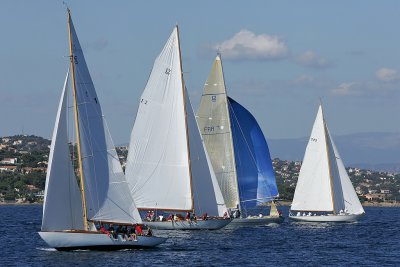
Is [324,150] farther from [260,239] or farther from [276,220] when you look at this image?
[260,239]

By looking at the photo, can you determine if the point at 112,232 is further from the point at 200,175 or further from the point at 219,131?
the point at 219,131

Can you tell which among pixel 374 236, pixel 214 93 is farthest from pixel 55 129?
pixel 374 236

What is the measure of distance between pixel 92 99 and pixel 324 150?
4923 centimetres

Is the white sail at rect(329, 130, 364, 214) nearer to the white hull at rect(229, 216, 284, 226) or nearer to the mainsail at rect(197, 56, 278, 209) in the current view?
the white hull at rect(229, 216, 284, 226)

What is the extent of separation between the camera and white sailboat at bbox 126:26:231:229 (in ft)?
271

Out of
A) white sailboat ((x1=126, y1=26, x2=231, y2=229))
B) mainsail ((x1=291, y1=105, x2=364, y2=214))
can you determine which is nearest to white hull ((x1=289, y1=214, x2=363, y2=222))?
mainsail ((x1=291, y1=105, x2=364, y2=214))

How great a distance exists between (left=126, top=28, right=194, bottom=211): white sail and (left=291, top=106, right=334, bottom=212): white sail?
26342mm

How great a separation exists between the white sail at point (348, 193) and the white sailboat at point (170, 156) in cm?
2675

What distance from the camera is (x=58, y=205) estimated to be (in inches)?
2394

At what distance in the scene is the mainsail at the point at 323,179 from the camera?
353ft

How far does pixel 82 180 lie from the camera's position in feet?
203

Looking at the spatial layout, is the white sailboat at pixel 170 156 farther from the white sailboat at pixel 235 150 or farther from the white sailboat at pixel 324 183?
the white sailboat at pixel 324 183

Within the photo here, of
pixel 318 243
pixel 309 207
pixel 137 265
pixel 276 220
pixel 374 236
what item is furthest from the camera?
pixel 309 207

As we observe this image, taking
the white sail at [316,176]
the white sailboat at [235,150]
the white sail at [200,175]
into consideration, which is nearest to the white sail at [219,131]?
the white sailboat at [235,150]
